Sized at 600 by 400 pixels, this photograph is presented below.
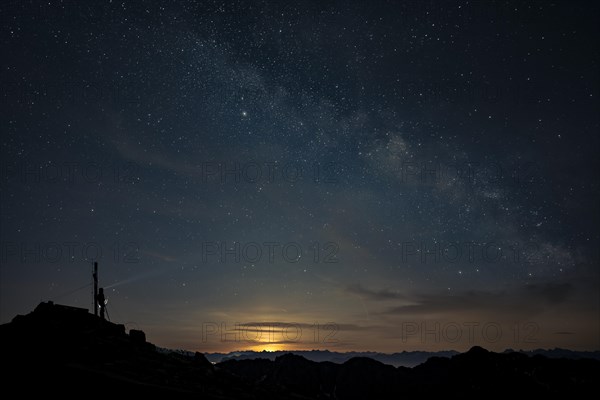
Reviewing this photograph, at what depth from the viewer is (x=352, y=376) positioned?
259 feet

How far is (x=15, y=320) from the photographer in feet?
43.1

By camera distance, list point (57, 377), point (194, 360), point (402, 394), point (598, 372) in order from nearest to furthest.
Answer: point (57, 377) → point (194, 360) → point (598, 372) → point (402, 394)

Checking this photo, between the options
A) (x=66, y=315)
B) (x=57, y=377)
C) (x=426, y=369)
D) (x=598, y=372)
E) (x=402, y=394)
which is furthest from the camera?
(x=426, y=369)

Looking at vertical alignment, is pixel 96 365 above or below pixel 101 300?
below

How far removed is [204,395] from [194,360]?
5.23 meters

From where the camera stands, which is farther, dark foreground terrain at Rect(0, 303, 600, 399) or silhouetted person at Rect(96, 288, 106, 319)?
silhouetted person at Rect(96, 288, 106, 319)

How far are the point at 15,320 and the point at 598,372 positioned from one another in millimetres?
38734

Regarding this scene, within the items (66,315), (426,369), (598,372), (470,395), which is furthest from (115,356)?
(426,369)

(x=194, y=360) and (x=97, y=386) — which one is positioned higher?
(x=97, y=386)

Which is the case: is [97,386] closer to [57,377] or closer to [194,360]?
[57,377]

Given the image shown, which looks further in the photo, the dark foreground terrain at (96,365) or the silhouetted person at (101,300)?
the silhouetted person at (101,300)

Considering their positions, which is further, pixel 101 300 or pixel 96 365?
pixel 101 300

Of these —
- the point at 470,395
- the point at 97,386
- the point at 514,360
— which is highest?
the point at 97,386

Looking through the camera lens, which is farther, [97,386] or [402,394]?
[402,394]
